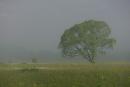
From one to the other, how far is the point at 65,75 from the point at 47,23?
49 cm

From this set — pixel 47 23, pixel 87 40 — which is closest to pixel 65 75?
pixel 87 40

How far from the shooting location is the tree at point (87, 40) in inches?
76.9

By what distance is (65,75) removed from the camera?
193 cm

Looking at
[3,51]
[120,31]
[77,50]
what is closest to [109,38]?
[120,31]

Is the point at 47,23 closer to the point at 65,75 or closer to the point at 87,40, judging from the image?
the point at 87,40

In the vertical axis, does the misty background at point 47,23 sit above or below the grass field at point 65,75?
above

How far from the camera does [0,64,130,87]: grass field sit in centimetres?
192

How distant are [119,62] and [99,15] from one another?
0.45 meters

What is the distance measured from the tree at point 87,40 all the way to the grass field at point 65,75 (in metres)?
0.11

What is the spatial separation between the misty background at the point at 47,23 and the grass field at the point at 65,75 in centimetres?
8

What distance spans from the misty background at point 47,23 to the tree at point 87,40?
0.04m

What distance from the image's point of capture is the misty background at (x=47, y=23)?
198 cm

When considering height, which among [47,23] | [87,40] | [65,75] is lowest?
[65,75]

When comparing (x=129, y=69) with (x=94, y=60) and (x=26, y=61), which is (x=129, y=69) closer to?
(x=94, y=60)
